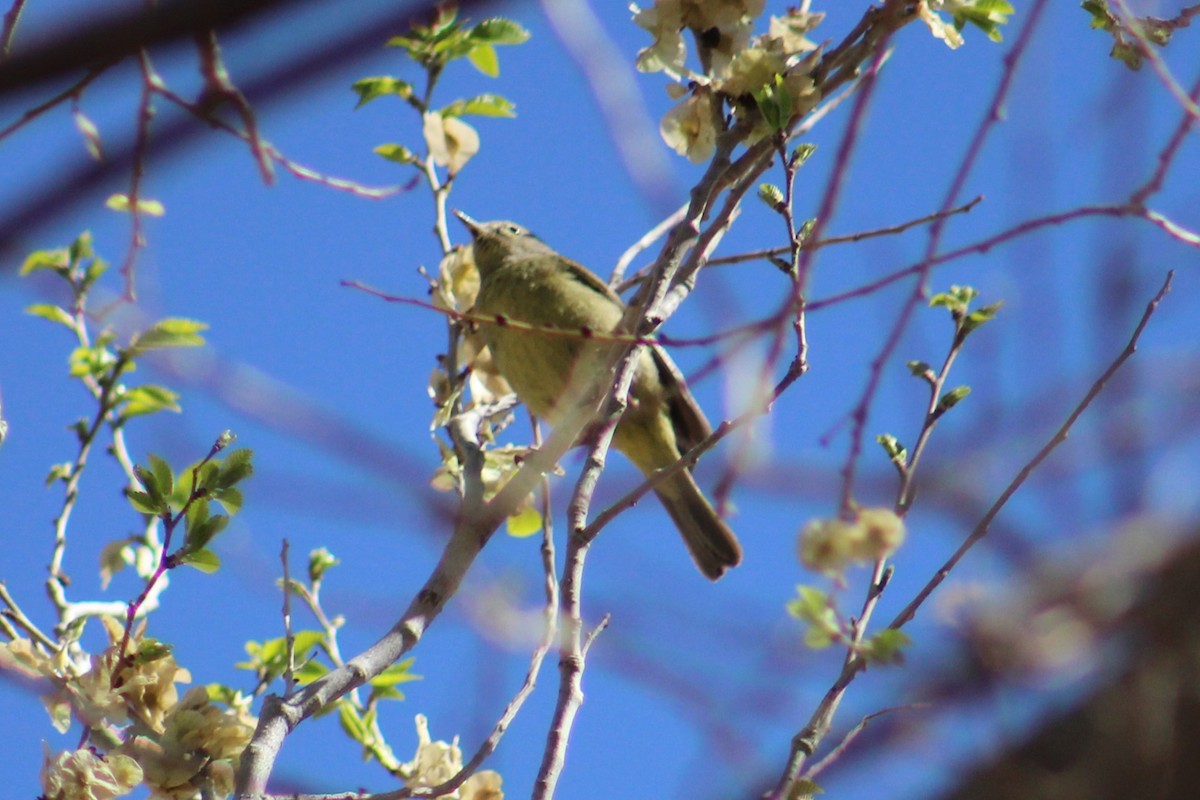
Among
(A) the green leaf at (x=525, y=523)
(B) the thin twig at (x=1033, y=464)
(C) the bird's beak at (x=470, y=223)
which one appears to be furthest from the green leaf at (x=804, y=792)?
(C) the bird's beak at (x=470, y=223)

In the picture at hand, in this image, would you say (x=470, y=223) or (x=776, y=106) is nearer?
(x=776, y=106)

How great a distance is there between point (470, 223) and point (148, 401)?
3218mm

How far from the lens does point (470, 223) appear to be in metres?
6.71

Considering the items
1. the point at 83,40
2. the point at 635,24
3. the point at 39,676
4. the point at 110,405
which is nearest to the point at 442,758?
the point at 39,676

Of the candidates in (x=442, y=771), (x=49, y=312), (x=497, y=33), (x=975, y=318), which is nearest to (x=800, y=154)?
(x=975, y=318)

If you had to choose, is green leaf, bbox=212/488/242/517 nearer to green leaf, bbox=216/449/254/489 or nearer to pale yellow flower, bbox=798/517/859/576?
green leaf, bbox=216/449/254/489

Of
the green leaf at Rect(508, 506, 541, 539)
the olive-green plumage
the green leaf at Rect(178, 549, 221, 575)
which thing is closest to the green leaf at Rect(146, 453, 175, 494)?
the green leaf at Rect(178, 549, 221, 575)

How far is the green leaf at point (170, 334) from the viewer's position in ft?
11.1

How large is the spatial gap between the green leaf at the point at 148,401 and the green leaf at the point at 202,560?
41.3 inches

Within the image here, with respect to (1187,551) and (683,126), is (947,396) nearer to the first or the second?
(683,126)

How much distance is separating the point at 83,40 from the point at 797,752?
1.85 metres

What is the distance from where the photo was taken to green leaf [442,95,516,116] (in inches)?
147

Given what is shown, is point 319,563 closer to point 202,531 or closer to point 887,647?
point 202,531

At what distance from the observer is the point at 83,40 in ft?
2.79
